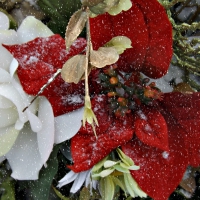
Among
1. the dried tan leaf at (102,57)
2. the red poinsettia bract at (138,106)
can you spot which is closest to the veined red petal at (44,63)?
the red poinsettia bract at (138,106)

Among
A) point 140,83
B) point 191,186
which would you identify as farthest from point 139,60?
point 191,186

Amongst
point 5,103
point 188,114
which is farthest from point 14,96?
point 188,114

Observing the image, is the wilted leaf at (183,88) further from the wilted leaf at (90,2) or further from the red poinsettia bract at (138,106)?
the wilted leaf at (90,2)

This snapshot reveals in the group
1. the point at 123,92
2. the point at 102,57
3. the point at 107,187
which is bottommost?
the point at 107,187

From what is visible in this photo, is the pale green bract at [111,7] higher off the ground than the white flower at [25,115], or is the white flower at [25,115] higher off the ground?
the pale green bract at [111,7]

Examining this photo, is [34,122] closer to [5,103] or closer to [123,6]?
Result: [5,103]
